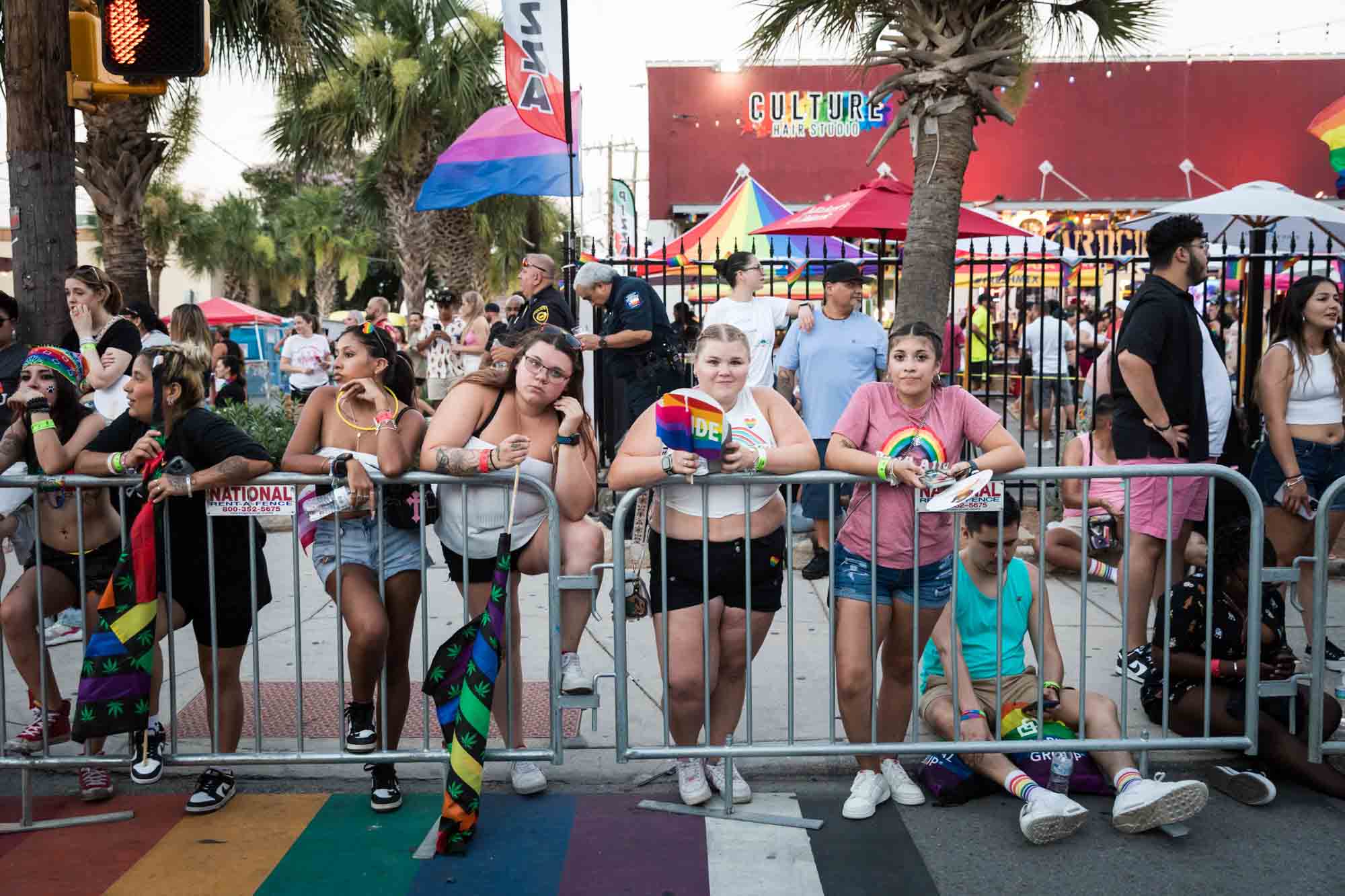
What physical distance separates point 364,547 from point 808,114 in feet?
82.0

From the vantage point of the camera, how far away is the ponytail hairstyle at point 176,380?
169 inches

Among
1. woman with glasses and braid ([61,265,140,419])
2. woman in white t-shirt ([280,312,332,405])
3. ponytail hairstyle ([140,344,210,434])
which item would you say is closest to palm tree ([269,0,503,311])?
woman in white t-shirt ([280,312,332,405])

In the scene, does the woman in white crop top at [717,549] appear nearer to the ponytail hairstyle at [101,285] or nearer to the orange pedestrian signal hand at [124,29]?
the orange pedestrian signal hand at [124,29]

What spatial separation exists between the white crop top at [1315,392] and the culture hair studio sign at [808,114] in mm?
22833

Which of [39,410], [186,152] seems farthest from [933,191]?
[186,152]

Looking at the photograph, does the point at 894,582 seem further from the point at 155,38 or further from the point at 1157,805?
the point at 155,38

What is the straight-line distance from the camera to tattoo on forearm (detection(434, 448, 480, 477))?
422cm

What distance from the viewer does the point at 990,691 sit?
4.61 m

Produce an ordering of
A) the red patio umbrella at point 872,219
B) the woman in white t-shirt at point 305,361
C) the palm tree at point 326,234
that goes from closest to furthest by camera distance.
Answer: the red patio umbrella at point 872,219 < the woman in white t-shirt at point 305,361 < the palm tree at point 326,234

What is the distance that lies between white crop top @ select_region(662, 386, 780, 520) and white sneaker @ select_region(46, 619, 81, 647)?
3.70 m

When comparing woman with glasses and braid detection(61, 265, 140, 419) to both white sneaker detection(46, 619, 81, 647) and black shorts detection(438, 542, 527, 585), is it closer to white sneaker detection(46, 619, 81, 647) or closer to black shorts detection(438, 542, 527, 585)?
white sneaker detection(46, 619, 81, 647)

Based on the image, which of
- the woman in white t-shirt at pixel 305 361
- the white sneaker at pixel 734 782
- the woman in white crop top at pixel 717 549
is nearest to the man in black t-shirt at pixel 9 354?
the woman in white crop top at pixel 717 549

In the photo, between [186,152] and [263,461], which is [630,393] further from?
[186,152]

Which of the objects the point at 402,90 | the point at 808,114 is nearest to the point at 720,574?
the point at 402,90
